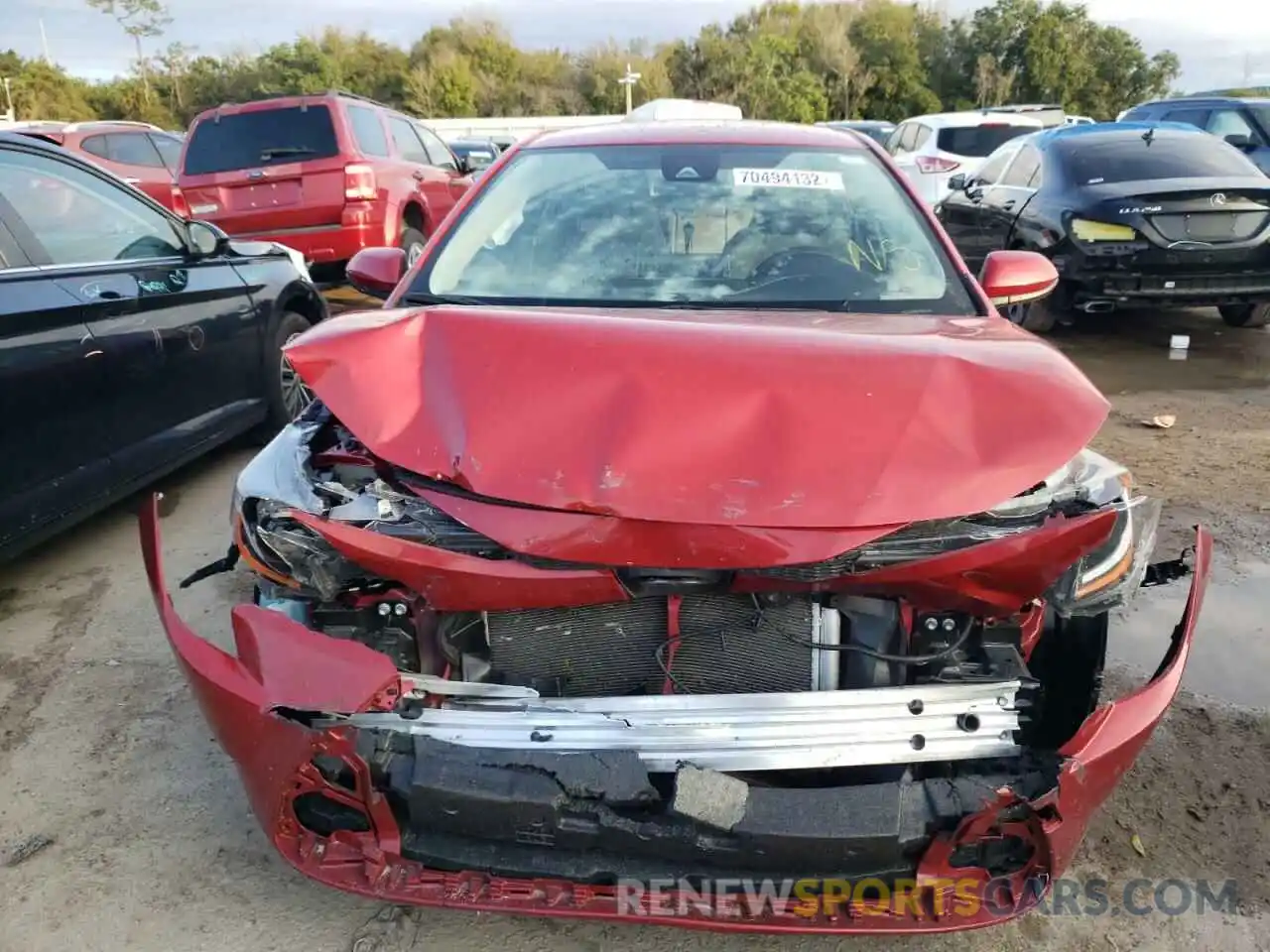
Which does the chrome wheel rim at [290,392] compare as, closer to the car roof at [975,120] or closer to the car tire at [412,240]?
the car tire at [412,240]

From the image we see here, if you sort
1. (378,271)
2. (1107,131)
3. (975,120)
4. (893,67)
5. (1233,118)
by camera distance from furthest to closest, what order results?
1. (893,67)
2. (975,120)
3. (1233,118)
4. (1107,131)
5. (378,271)

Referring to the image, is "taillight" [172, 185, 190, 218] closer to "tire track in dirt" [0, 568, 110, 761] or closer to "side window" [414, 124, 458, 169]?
"side window" [414, 124, 458, 169]

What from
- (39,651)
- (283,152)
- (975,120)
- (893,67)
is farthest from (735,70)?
(39,651)

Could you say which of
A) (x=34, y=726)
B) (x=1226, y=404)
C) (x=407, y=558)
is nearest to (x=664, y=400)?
(x=407, y=558)

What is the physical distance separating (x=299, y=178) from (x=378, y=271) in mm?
5319

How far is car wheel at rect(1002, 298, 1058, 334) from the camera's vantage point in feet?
23.0

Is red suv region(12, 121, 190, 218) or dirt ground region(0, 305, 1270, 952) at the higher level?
red suv region(12, 121, 190, 218)

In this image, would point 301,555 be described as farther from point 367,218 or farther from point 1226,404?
point 367,218

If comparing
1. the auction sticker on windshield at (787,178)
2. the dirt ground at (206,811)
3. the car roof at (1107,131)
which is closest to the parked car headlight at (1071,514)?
the dirt ground at (206,811)

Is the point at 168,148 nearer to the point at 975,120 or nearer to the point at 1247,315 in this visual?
the point at 975,120

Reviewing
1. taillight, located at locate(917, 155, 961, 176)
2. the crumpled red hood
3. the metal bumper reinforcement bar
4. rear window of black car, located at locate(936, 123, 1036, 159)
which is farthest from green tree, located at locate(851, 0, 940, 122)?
the metal bumper reinforcement bar

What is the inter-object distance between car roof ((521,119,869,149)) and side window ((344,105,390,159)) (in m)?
5.35

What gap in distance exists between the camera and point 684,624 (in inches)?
81.2

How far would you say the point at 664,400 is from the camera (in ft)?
6.67
